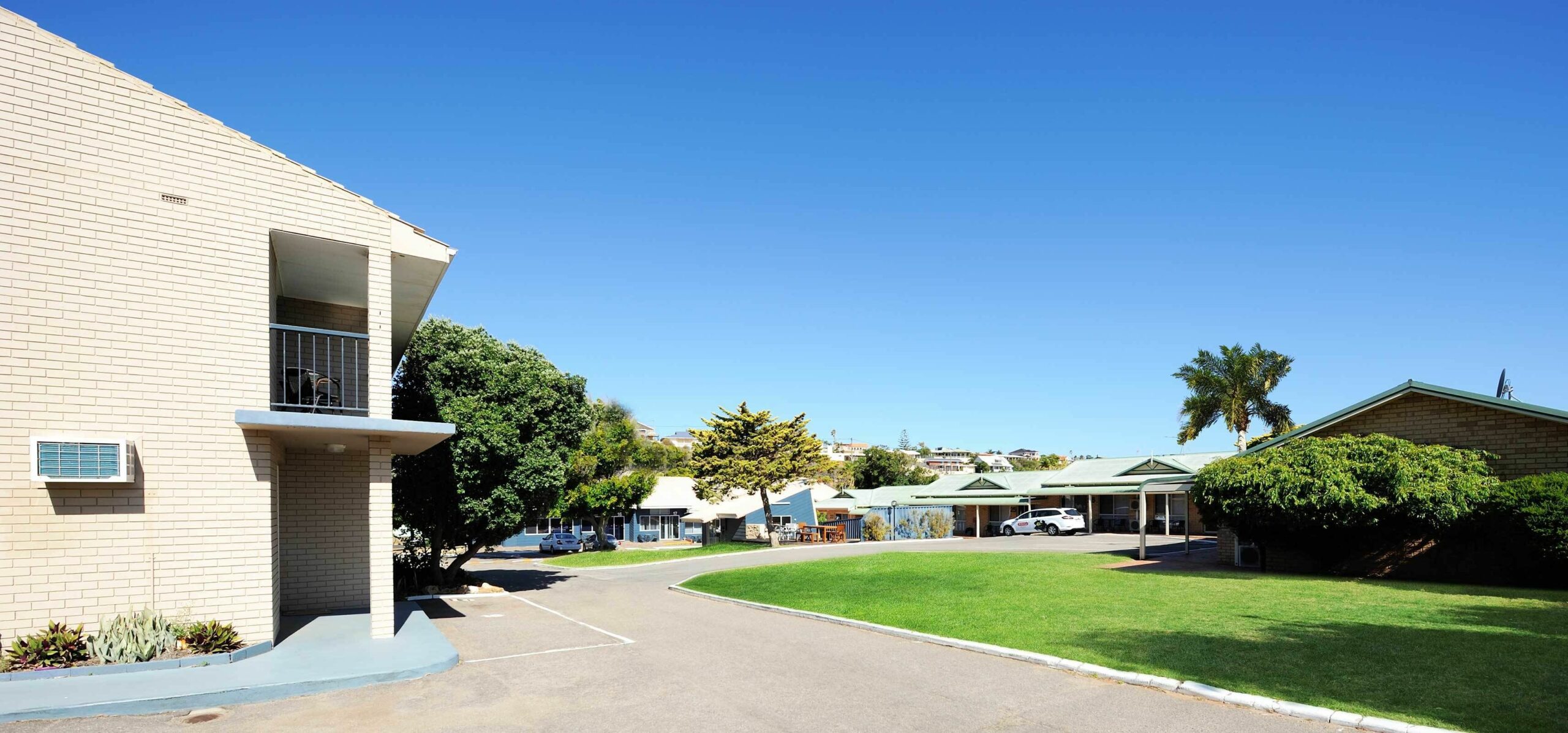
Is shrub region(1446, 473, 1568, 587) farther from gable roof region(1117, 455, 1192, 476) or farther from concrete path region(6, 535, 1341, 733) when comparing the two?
gable roof region(1117, 455, 1192, 476)

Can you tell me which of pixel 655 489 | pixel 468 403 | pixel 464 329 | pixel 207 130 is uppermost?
pixel 207 130

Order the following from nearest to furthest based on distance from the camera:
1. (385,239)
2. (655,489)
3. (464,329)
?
(385,239), (464,329), (655,489)

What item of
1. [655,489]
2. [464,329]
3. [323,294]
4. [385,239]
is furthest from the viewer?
[655,489]

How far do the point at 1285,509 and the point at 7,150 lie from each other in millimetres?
24443

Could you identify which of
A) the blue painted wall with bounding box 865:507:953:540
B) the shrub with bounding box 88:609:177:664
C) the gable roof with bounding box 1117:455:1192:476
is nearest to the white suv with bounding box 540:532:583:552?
the blue painted wall with bounding box 865:507:953:540

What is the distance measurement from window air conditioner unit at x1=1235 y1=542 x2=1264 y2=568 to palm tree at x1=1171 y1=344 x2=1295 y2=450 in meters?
24.1

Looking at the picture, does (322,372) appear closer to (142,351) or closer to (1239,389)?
(142,351)

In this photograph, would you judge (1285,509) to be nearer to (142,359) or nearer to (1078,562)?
(1078,562)

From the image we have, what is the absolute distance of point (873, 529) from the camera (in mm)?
45812

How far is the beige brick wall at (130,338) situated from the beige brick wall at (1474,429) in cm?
2424

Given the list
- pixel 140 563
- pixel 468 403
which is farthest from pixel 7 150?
pixel 468 403

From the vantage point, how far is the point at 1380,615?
43.8ft

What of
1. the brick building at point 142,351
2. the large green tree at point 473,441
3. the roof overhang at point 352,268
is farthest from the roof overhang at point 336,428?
the large green tree at point 473,441

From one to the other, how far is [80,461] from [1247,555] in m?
26.0
